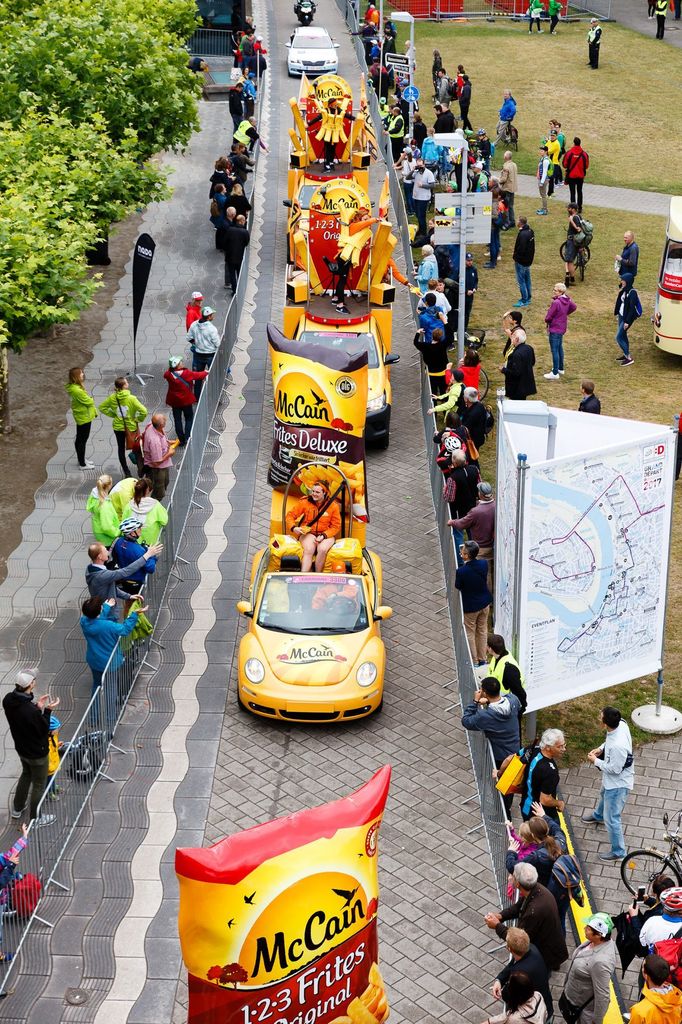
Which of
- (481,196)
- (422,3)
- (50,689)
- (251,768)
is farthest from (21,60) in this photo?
(422,3)

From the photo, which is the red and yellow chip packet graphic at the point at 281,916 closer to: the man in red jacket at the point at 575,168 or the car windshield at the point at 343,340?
the car windshield at the point at 343,340

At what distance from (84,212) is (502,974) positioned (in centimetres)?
1342

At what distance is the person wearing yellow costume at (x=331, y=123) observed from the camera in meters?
30.2

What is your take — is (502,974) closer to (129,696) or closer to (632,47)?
(129,696)

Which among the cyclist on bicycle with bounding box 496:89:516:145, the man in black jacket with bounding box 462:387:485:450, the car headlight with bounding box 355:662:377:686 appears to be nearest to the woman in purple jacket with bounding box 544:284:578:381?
the man in black jacket with bounding box 462:387:485:450

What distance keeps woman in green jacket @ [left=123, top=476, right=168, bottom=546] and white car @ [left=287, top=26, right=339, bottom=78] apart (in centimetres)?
2861

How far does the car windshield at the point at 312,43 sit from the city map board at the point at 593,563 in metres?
32.2

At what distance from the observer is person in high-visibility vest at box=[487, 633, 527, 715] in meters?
13.2

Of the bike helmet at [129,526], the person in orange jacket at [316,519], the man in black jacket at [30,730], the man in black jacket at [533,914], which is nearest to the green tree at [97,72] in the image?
the bike helmet at [129,526]

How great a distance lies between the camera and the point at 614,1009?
10.2 meters

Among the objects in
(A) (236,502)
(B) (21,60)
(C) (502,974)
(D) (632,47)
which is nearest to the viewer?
(C) (502,974)

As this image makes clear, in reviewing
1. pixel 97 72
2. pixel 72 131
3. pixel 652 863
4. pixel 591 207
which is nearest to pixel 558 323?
pixel 72 131

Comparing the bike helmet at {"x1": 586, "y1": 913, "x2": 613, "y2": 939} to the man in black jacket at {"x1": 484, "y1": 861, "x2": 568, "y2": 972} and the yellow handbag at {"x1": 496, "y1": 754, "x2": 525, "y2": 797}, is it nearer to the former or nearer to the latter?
the man in black jacket at {"x1": 484, "y1": 861, "x2": 568, "y2": 972}

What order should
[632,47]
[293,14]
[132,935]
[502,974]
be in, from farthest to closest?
[293,14] < [632,47] < [132,935] < [502,974]
